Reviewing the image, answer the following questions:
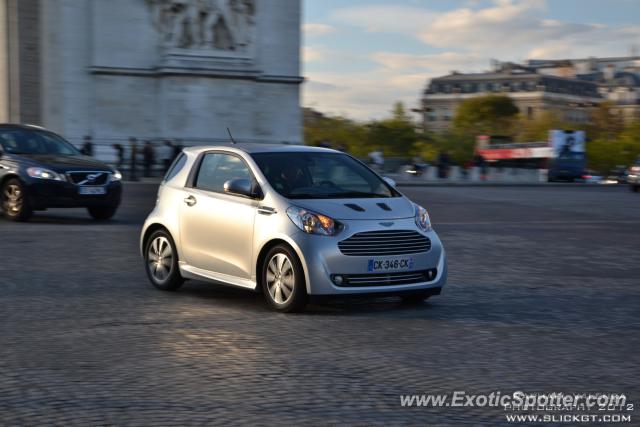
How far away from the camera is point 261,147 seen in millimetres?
9906

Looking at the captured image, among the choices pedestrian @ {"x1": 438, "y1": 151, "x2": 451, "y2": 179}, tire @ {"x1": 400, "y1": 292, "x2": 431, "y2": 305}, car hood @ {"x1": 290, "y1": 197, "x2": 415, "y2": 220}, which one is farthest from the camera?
pedestrian @ {"x1": 438, "y1": 151, "x2": 451, "y2": 179}

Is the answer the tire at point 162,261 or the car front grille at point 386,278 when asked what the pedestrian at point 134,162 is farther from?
the car front grille at point 386,278

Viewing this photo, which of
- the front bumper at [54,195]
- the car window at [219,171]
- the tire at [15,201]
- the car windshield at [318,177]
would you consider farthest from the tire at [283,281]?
the tire at [15,201]

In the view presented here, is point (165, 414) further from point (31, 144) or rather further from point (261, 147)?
point (31, 144)

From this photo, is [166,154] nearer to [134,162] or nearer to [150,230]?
[134,162]

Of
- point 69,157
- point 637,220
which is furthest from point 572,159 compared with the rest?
point 69,157

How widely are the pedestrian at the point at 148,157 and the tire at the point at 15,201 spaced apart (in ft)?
71.3

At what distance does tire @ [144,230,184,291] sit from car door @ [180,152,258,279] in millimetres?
251

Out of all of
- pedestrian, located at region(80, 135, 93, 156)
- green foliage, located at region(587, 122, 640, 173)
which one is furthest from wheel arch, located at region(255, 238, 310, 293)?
green foliage, located at region(587, 122, 640, 173)

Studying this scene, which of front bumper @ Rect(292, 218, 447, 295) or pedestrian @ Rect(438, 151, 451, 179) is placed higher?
front bumper @ Rect(292, 218, 447, 295)

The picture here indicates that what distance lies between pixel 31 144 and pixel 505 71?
518 ft

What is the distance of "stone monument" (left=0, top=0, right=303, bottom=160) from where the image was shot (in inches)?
1655

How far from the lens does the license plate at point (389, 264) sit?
879 centimetres

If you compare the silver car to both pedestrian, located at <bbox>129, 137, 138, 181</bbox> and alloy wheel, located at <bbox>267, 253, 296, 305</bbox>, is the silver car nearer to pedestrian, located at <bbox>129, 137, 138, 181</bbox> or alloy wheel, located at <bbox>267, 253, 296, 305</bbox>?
alloy wheel, located at <bbox>267, 253, 296, 305</bbox>
